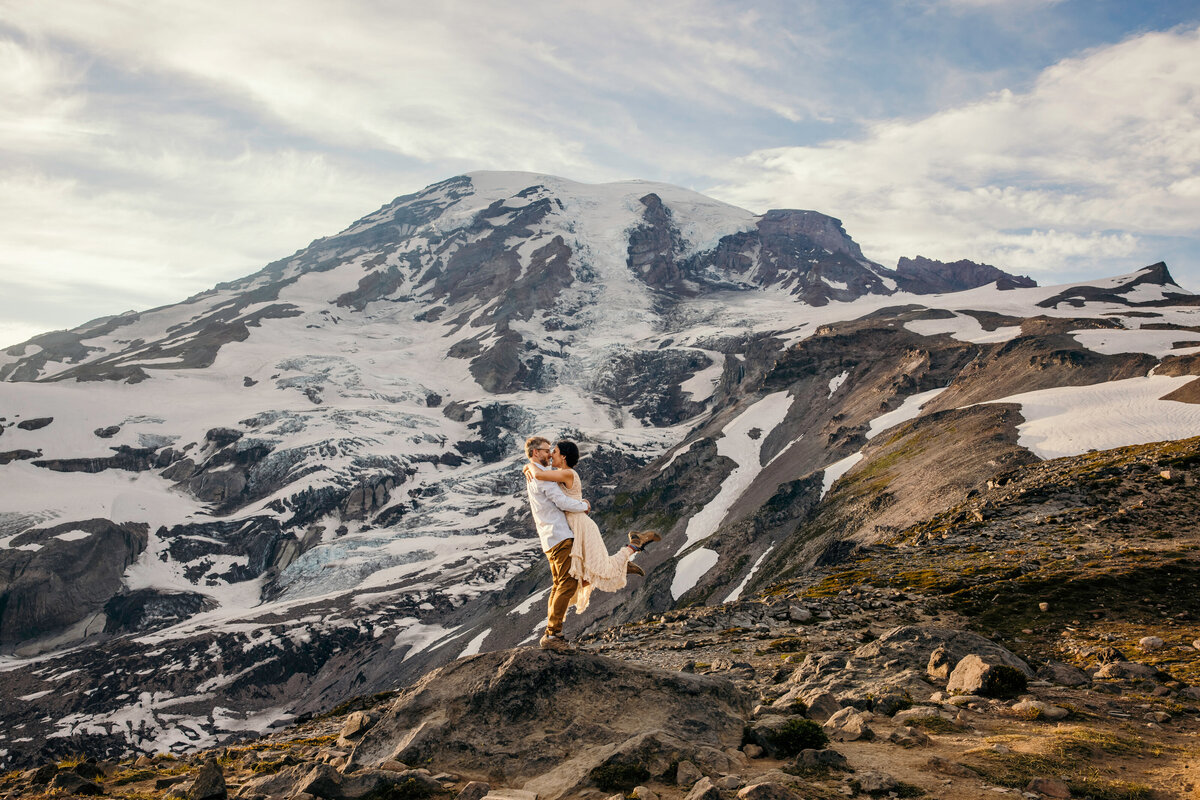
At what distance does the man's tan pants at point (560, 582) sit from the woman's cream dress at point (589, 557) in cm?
12

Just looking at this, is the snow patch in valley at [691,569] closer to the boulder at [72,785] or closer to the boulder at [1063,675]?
the boulder at [1063,675]

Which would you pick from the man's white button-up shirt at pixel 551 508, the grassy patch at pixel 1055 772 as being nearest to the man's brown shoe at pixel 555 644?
the man's white button-up shirt at pixel 551 508

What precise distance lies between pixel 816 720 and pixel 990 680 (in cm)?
385

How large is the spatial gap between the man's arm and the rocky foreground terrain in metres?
2.80

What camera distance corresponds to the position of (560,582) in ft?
45.9

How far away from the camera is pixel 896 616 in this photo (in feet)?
82.2

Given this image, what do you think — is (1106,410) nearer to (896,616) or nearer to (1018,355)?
(1018,355)

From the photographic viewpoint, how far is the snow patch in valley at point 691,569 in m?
79.4

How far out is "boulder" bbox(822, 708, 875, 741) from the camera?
473 inches

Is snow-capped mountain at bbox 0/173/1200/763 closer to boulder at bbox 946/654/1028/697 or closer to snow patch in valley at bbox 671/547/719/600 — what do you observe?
snow patch in valley at bbox 671/547/719/600

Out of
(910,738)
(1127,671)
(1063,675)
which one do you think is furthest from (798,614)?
(910,738)

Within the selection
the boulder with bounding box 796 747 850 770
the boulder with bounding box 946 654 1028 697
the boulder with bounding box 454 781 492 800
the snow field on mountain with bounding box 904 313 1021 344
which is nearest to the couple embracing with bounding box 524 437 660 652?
the boulder with bounding box 454 781 492 800

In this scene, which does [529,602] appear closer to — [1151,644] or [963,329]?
[1151,644]

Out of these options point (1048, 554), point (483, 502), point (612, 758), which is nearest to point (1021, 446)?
point (1048, 554)
